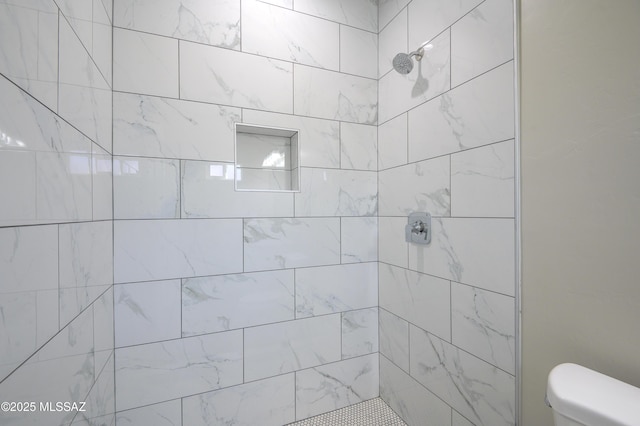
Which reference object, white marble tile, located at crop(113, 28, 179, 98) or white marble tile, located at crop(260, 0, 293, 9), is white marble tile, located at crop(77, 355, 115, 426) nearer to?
white marble tile, located at crop(113, 28, 179, 98)

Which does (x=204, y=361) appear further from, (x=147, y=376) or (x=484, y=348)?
(x=484, y=348)

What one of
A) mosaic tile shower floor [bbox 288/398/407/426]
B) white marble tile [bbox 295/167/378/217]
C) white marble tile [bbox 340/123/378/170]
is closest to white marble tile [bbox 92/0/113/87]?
white marble tile [bbox 295/167/378/217]

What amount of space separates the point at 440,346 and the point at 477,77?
1168mm

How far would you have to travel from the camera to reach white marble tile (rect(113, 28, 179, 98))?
46.6 inches

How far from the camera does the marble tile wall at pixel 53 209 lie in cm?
50

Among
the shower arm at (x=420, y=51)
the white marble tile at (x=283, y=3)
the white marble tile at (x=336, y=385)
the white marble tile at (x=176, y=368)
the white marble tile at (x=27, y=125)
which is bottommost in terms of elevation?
the white marble tile at (x=336, y=385)

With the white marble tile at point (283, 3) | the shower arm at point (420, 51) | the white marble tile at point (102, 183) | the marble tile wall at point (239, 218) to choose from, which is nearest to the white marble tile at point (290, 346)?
the marble tile wall at point (239, 218)

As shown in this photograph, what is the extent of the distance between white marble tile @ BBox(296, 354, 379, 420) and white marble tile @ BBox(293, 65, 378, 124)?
1.43 meters

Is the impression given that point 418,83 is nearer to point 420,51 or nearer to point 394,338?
point 420,51

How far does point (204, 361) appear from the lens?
131 cm

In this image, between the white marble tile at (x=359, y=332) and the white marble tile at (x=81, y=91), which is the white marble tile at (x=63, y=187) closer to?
the white marble tile at (x=81, y=91)

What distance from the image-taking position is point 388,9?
1.60 meters

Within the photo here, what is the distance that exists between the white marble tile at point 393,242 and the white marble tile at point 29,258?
4.47ft

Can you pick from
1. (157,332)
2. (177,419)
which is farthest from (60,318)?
(177,419)
